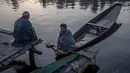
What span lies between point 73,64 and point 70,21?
37.3 ft

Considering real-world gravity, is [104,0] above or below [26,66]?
above

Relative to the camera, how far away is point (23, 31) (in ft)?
37.9

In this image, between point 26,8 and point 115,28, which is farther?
point 26,8

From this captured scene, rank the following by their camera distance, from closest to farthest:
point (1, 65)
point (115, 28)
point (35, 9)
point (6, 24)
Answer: point (1, 65)
point (115, 28)
point (6, 24)
point (35, 9)

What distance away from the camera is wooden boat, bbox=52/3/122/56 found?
1404 cm

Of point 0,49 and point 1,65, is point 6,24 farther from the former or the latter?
point 1,65

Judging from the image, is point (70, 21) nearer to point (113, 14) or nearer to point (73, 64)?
point (113, 14)

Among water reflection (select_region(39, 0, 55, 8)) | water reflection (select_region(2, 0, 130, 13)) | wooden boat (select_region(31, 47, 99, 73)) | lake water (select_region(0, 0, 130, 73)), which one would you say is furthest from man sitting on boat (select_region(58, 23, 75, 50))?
water reflection (select_region(39, 0, 55, 8))

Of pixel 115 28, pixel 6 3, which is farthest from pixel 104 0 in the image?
pixel 6 3

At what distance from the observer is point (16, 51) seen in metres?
A: 11.1

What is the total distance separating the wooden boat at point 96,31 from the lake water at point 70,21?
2.32 ft

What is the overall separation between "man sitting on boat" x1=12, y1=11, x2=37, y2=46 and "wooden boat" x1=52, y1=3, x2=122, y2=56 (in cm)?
189

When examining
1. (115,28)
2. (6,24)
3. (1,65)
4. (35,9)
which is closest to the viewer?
(1,65)

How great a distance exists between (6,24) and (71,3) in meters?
11.7
